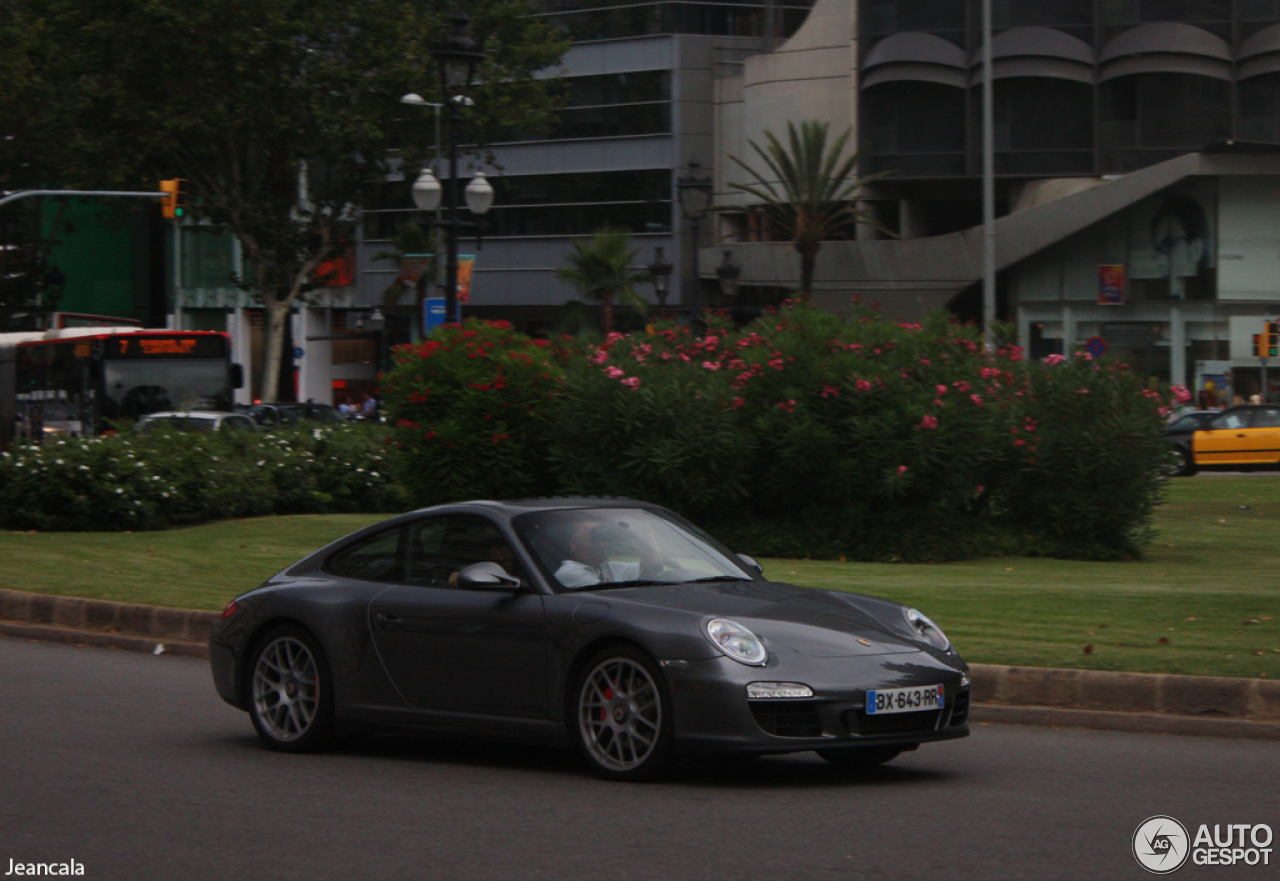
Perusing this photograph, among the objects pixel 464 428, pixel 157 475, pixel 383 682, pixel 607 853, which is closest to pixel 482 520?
→ pixel 383 682

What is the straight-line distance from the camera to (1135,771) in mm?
7812

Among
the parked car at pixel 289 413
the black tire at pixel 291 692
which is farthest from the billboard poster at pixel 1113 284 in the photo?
the black tire at pixel 291 692

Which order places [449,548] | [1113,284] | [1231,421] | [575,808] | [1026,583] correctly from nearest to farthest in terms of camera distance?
[575,808] < [449,548] < [1026,583] < [1231,421] < [1113,284]

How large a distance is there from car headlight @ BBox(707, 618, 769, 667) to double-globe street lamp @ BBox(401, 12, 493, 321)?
17.6 m

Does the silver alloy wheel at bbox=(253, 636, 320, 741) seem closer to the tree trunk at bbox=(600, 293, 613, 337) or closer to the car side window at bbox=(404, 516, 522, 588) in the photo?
the car side window at bbox=(404, 516, 522, 588)

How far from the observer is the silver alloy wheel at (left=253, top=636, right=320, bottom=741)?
8.41m

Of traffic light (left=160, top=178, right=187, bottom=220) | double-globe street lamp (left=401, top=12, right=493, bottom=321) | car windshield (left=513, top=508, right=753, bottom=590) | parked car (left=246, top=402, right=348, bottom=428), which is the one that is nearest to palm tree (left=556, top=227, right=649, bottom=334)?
parked car (left=246, top=402, right=348, bottom=428)

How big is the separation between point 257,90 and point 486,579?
36231 millimetres

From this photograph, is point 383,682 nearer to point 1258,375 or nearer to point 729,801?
point 729,801

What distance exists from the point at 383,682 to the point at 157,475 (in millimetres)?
14711

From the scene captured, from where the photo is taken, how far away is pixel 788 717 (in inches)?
275

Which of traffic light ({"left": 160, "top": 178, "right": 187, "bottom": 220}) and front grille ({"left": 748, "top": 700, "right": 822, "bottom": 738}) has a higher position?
traffic light ({"left": 160, "top": 178, "right": 187, "bottom": 220})

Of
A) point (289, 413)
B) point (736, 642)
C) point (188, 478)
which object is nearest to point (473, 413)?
point (188, 478)

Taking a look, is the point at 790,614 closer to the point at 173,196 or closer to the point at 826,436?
the point at 826,436
